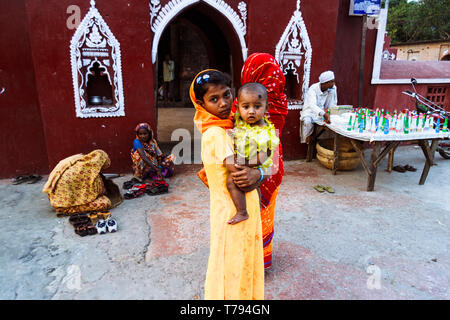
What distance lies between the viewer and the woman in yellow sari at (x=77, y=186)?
12.9 ft

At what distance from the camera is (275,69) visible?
2.18 m

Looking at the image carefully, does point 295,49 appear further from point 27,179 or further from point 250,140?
point 27,179

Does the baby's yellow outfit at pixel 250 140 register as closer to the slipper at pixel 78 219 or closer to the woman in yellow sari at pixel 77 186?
the slipper at pixel 78 219

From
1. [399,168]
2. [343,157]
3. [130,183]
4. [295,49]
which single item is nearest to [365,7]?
[295,49]

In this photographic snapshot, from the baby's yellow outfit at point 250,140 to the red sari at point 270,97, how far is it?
0.35 metres

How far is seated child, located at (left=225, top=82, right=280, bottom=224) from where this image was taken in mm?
1719

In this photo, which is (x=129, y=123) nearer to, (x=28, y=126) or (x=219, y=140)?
(x=28, y=126)

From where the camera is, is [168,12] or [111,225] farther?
[168,12]

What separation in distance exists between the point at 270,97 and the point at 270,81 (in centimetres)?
11

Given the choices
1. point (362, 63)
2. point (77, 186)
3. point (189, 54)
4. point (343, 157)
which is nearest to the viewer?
point (77, 186)

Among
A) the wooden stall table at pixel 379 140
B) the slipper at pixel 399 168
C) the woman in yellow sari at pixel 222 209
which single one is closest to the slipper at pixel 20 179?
the woman in yellow sari at pixel 222 209

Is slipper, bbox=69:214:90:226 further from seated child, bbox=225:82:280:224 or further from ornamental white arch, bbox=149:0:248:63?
ornamental white arch, bbox=149:0:248:63

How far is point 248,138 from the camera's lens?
1738mm

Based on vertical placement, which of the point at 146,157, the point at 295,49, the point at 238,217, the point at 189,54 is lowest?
the point at 146,157
